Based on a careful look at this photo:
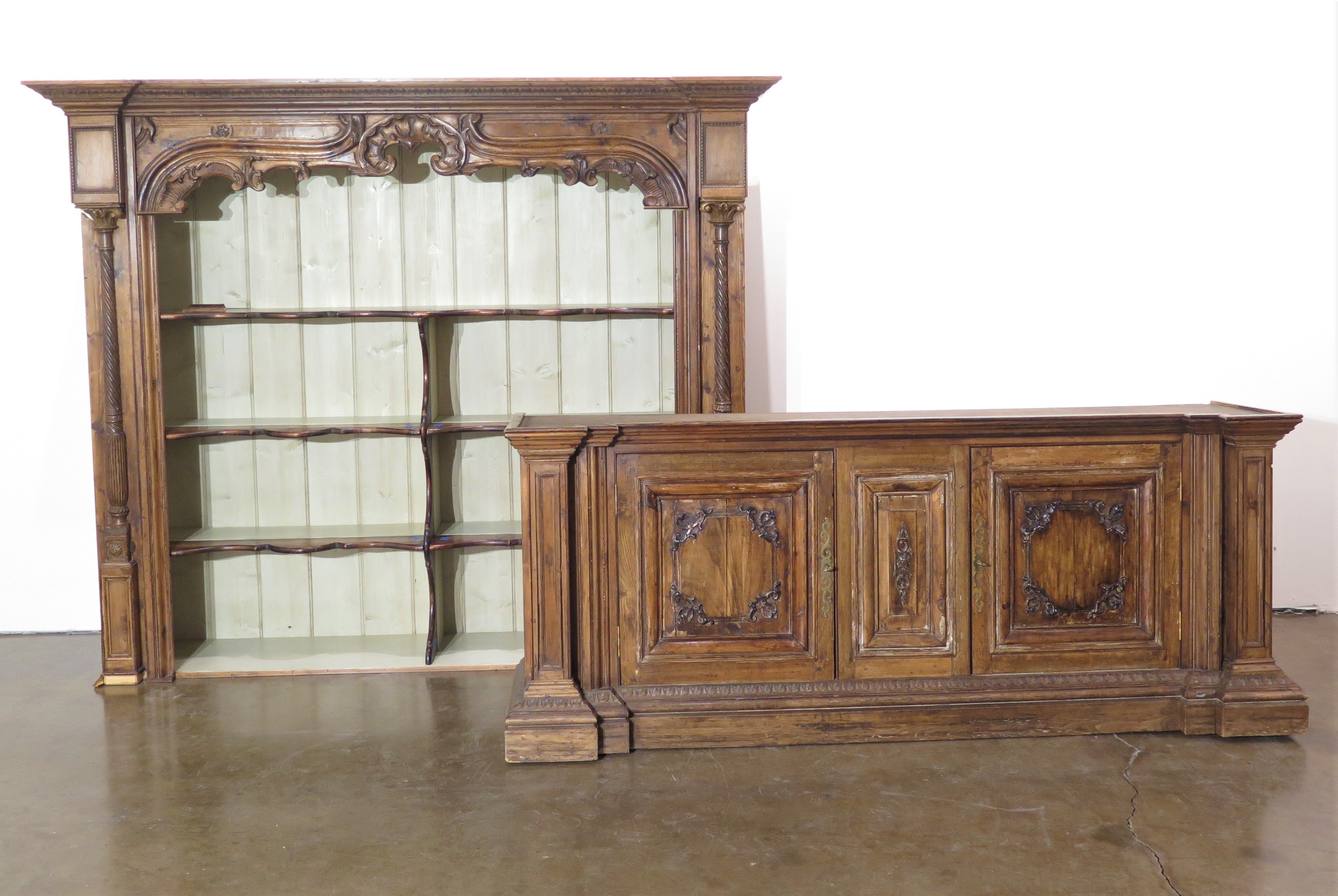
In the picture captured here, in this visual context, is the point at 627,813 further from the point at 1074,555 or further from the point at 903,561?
the point at 1074,555

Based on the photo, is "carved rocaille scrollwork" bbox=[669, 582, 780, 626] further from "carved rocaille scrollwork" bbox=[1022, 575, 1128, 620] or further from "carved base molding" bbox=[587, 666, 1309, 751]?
"carved rocaille scrollwork" bbox=[1022, 575, 1128, 620]

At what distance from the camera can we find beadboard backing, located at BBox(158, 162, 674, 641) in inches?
183

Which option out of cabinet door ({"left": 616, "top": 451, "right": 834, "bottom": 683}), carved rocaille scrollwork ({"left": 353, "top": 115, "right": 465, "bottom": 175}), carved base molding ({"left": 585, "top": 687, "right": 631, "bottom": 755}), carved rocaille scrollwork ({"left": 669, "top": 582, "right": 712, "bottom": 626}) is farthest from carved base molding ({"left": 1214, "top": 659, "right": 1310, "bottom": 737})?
carved rocaille scrollwork ({"left": 353, "top": 115, "right": 465, "bottom": 175})

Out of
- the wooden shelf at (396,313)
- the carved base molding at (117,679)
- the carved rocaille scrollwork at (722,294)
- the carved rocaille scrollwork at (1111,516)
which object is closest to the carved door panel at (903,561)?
the carved rocaille scrollwork at (1111,516)

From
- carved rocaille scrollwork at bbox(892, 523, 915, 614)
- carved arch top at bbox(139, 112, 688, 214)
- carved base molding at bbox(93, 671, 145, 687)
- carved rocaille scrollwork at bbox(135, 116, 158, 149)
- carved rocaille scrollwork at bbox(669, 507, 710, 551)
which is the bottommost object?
carved base molding at bbox(93, 671, 145, 687)

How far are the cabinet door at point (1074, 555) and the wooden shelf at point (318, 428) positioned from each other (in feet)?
6.18

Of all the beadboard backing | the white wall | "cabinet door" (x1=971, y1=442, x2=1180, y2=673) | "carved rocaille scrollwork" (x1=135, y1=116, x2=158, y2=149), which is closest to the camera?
"cabinet door" (x1=971, y1=442, x2=1180, y2=673)

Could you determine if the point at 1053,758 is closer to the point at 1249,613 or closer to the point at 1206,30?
the point at 1249,613

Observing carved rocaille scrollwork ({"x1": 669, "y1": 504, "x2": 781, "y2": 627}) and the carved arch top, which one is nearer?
carved rocaille scrollwork ({"x1": 669, "y1": 504, "x2": 781, "y2": 627})

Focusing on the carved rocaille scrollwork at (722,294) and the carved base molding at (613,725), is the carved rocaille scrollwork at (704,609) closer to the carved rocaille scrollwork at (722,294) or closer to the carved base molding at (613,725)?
the carved base molding at (613,725)

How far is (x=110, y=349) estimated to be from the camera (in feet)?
13.8

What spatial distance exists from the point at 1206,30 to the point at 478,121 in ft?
10.5

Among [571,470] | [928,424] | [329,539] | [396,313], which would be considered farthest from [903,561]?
[329,539]

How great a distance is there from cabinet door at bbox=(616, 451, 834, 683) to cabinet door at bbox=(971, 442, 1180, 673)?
489 millimetres
